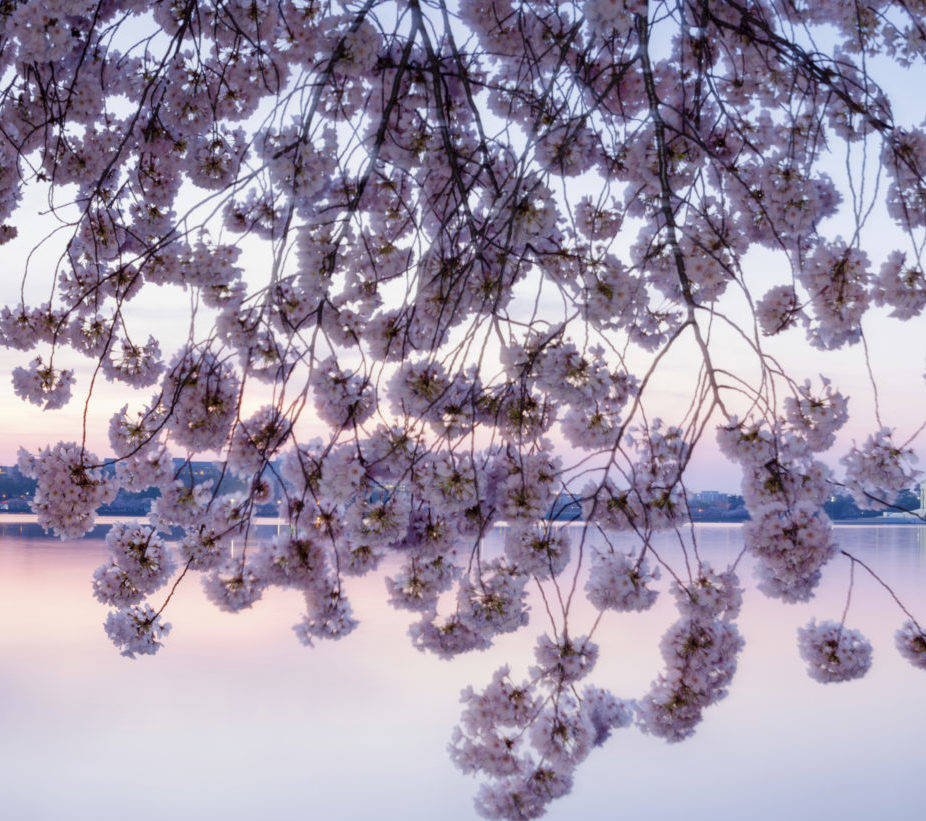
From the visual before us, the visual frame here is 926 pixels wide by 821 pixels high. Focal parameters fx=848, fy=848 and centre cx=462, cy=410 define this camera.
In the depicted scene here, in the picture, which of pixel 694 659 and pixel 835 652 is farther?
pixel 835 652

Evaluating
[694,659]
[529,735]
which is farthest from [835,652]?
[529,735]

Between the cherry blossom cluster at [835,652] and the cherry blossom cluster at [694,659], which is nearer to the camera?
the cherry blossom cluster at [694,659]

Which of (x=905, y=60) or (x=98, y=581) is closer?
(x=98, y=581)

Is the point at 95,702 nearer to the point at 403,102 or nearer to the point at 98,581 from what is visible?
the point at 98,581

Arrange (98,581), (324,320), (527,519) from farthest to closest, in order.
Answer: (98,581), (324,320), (527,519)

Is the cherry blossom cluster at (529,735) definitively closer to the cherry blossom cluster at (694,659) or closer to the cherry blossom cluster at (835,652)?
the cherry blossom cluster at (694,659)

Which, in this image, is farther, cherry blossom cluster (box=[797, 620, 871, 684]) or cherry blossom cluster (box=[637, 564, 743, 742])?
cherry blossom cluster (box=[797, 620, 871, 684])

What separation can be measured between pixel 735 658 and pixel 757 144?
1.57 metres

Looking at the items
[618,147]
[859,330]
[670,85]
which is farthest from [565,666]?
[670,85]

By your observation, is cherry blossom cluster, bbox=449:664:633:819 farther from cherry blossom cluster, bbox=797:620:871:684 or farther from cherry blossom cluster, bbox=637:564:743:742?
cherry blossom cluster, bbox=797:620:871:684

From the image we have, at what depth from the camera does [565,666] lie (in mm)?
2135

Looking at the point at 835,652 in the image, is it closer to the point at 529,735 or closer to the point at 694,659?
the point at 694,659

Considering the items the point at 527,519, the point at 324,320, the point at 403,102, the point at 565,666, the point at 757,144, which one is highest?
the point at 757,144

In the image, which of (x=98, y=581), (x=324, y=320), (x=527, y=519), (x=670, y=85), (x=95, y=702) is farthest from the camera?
(x=95, y=702)
